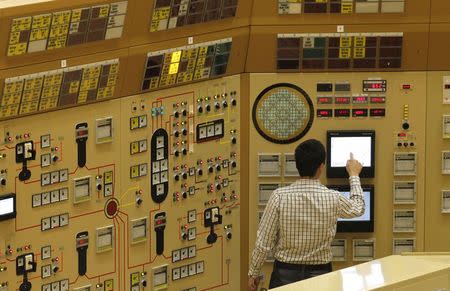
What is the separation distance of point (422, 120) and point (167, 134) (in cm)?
213

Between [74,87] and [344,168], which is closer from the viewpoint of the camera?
[74,87]

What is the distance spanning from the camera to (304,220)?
287 inches

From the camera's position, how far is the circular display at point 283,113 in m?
9.02

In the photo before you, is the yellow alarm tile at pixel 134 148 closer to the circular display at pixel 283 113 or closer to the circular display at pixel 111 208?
the circular display at pixel 111 208

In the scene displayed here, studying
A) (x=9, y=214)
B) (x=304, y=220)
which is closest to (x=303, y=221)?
(x=304, y=220)

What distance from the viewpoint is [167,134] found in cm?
840

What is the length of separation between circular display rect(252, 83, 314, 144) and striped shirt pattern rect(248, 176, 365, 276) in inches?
69.7

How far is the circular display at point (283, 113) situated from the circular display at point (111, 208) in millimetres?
1485

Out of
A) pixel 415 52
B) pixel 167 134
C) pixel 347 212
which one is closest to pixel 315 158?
pixel 347 212

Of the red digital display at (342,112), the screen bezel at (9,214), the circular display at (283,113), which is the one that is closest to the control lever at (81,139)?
the screen bezel at (9,214)

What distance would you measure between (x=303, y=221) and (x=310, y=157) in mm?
412

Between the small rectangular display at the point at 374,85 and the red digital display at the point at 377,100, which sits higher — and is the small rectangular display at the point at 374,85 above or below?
above

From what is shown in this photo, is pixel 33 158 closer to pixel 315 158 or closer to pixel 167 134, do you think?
pixel 167 134

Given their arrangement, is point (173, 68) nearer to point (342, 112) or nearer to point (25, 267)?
point (342, 112)
